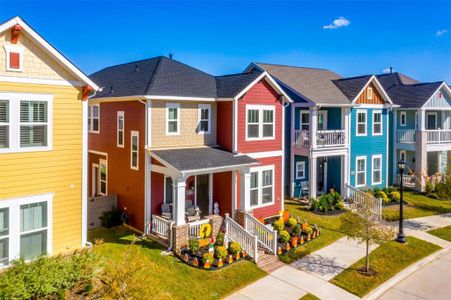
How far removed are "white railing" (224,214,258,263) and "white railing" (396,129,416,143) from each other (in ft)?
66.3

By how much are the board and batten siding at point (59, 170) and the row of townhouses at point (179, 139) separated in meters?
0.03

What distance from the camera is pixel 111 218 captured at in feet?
59.8

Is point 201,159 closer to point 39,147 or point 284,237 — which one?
point 284,237

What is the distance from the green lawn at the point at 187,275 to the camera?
12391mm

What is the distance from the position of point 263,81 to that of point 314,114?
5.38 meters

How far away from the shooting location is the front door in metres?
18.8

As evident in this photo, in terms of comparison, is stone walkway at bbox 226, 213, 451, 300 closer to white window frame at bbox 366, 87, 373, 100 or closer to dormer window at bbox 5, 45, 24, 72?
dormer window at bbox 5, 45, 24, 72

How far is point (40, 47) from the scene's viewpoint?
462 inches

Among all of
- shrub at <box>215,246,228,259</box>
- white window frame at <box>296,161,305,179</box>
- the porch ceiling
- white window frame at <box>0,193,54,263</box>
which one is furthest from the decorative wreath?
white window frame at <box>296,161,305,179</box>

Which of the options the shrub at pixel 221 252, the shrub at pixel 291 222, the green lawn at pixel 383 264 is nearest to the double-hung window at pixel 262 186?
the shrub at pixel 291 222

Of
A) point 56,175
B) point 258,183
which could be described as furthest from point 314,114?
point 56,175

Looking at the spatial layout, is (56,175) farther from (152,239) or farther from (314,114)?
(314,114)

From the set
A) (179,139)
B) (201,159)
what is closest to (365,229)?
(201,159)

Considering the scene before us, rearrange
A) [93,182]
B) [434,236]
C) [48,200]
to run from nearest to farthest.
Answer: [48,200]
[434,236]
[93,182]
